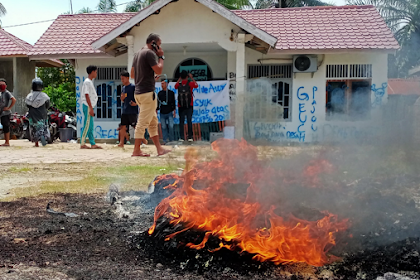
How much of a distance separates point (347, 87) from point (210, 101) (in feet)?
16.4

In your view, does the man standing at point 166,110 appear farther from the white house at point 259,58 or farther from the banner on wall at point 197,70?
the banner on wall at point 197,70

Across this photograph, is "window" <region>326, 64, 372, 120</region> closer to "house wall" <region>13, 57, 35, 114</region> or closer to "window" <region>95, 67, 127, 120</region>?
"window" <region>95, 67, 127, 120</region>

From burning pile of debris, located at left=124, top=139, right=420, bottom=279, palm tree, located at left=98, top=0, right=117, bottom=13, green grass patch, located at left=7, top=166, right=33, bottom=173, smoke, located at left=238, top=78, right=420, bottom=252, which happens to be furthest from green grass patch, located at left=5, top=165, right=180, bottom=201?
palm tree, located at left=98, top=0, right=117, bottom=13

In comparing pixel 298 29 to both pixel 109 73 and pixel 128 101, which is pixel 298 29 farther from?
pixel 128 101

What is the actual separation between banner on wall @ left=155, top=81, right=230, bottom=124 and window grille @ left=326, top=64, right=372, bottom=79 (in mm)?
3860

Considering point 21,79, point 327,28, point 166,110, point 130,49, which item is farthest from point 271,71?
point 21,79

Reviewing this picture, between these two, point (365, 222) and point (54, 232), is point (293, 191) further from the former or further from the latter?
point (54, 232)

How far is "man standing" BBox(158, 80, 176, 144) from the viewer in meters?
12.3

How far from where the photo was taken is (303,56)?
536 inches

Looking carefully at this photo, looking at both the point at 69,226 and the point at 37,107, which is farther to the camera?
the point at 37,107

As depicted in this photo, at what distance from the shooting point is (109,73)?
49.2 ft

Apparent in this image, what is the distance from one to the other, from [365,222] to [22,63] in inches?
713

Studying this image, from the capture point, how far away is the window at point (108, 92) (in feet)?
49.2

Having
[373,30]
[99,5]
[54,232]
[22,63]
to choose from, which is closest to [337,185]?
[54,232]
